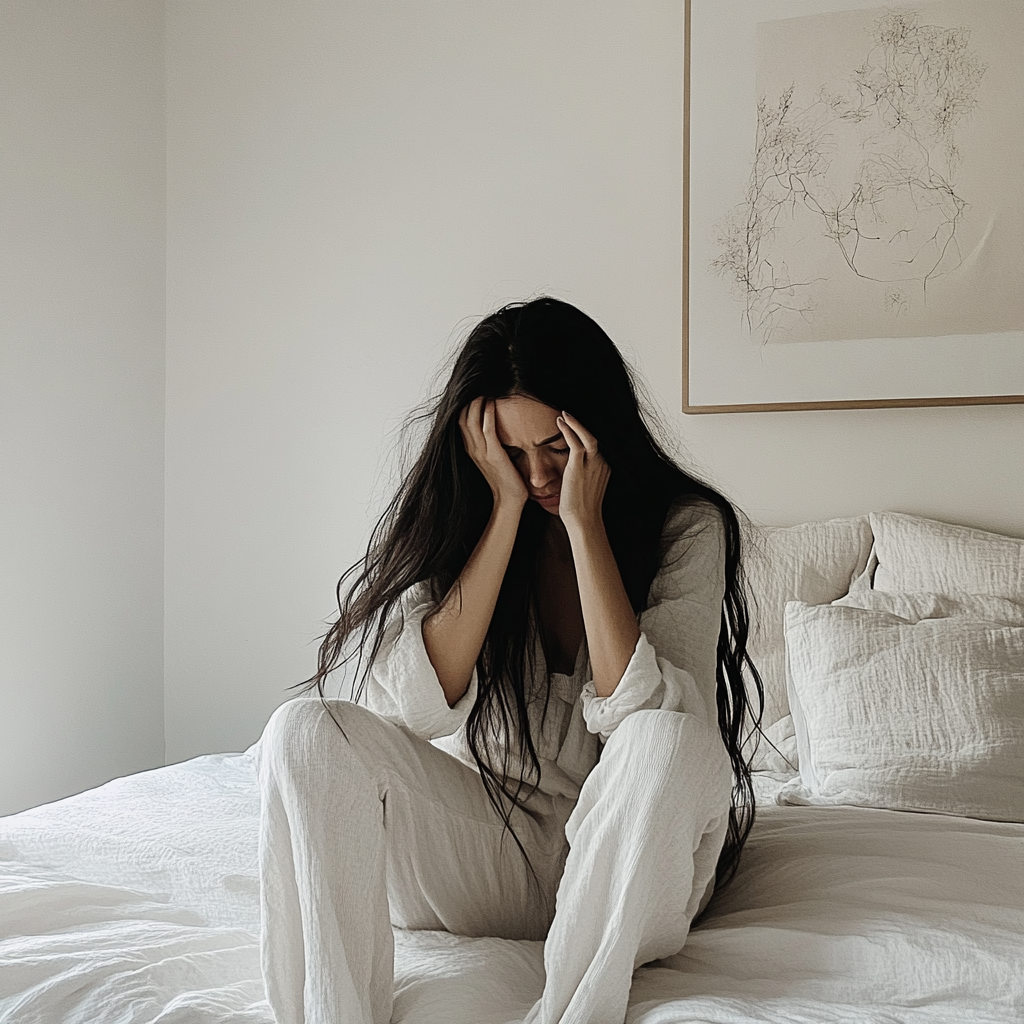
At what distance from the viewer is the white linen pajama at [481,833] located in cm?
101

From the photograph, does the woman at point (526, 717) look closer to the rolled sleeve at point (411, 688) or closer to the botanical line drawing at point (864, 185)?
the rolled sleeve at point (411, 688)

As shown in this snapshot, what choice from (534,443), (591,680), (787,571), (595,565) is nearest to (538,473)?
(534,443)

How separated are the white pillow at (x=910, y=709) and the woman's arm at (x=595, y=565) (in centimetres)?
54

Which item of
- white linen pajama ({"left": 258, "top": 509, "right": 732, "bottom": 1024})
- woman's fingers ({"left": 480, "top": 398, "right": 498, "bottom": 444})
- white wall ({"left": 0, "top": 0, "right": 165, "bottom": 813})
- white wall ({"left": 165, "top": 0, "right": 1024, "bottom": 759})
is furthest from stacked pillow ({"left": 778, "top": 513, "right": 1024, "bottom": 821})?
white wall ({"left": 0, "top": 0, "right": 165, "bottom": 813})

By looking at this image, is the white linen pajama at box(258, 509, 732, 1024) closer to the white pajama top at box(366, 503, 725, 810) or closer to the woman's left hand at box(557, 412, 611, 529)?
the white pajama top at box(366, 503, 725, 810)

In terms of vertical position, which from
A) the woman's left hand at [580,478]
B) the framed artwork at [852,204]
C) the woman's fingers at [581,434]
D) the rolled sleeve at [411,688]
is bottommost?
the rolled sleeve at [411,688]

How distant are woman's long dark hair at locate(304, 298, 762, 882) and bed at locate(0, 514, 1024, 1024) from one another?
22 cm

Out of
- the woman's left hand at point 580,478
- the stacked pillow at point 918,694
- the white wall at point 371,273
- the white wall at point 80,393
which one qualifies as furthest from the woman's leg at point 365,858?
the white wall at point 80,393

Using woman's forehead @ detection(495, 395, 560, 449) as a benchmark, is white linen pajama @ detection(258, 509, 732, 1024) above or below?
below

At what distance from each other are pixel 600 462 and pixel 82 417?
1582 mm

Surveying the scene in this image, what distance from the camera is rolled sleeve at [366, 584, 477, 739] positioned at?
1297 mm

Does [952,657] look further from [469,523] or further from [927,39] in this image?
[927,39]

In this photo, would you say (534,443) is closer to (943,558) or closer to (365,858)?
(365,858)

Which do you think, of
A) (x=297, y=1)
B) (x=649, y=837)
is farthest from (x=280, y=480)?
(x=649, y=837)
